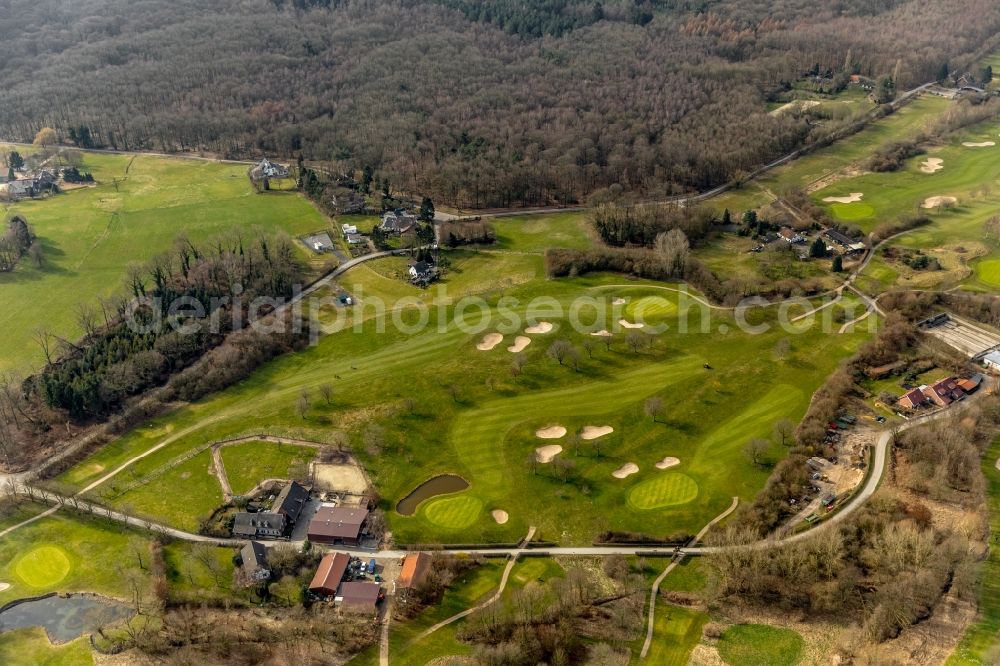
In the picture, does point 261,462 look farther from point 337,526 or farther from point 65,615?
point 65,615

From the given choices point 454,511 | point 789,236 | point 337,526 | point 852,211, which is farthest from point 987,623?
point 852,211

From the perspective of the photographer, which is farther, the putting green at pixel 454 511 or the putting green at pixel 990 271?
the putting green at pixel 990 271

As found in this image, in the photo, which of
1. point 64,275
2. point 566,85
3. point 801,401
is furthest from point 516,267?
point 566,85

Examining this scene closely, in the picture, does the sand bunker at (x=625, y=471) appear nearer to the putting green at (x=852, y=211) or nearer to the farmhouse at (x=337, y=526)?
the farmhouse at (x=337, y=526)

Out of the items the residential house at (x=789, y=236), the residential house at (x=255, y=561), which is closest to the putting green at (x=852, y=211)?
the residential house at (x=789, y=236)

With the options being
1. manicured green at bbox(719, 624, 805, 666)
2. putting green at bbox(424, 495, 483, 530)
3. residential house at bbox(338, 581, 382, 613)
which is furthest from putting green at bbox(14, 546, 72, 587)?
manicured green at bbox(719, 624, 805, 666)

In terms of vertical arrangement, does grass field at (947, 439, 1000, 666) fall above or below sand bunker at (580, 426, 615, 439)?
below

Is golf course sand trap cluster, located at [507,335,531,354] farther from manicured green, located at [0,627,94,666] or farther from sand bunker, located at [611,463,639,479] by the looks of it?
manicured green, located at [0,627,94,666]
